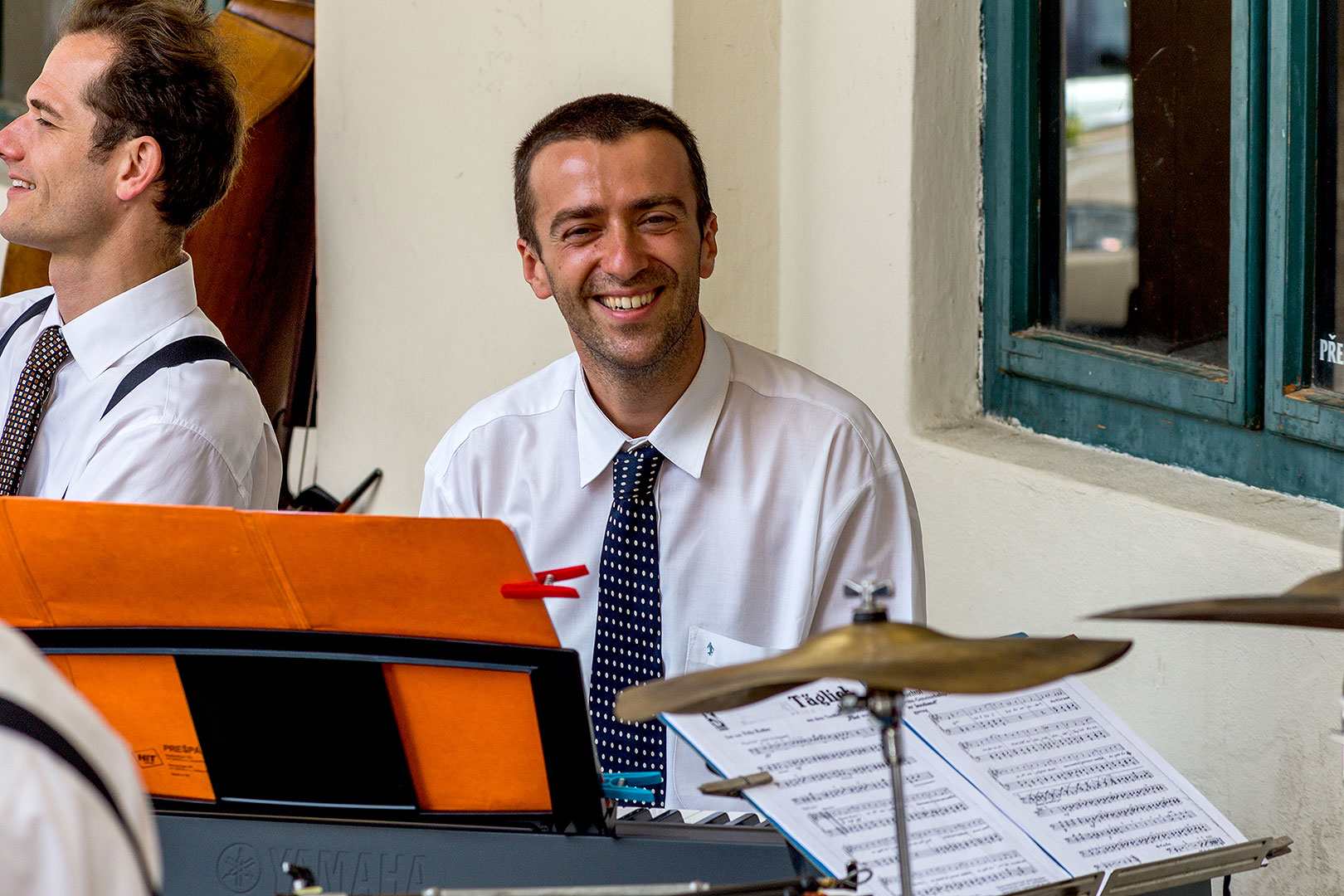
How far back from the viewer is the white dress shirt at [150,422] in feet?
6.36

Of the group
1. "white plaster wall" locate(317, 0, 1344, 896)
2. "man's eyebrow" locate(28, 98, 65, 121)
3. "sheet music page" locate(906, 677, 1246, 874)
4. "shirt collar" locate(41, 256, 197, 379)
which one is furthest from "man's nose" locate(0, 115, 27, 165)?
"sheet music page" locate(906, 677, 1246, 874)

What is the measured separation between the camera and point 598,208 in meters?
1.88

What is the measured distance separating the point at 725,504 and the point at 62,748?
130cm

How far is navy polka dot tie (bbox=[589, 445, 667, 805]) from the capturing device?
177cm

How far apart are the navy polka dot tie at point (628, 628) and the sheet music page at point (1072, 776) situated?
0.48 m

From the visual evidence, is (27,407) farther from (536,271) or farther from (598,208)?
(598,208)

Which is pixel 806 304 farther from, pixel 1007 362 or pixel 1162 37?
pixel 1162 37

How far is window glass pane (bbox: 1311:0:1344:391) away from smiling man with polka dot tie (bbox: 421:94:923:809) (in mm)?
604

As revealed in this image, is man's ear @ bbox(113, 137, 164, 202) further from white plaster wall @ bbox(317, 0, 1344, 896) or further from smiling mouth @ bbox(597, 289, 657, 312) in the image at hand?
white plaster wall @ bbox(317, 0, 1344, 896)

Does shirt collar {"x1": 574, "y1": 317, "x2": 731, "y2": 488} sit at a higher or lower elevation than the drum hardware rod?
higher

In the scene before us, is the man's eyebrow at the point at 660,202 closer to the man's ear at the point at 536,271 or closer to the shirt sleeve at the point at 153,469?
the man's ear at the point at 536,271

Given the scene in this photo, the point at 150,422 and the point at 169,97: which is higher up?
the point at 169,97

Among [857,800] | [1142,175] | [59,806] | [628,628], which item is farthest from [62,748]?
[1142,175]

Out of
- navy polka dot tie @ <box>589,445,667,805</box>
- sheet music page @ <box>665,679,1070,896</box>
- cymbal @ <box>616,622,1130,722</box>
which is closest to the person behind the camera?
cymbal @ <box>616,622,1130,722</box>
